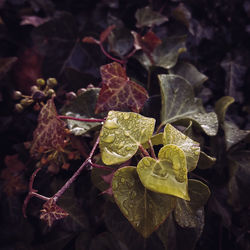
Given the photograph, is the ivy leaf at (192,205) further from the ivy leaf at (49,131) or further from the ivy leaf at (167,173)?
the ivy leaf at (49,131)

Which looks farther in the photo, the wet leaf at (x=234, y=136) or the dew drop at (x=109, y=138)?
the wet leaf at (x=234, y=136)

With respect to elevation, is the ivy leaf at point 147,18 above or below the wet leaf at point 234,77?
above

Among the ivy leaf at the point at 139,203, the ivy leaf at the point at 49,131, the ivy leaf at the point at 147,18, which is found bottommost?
the ivy leaf at the point at 49,131

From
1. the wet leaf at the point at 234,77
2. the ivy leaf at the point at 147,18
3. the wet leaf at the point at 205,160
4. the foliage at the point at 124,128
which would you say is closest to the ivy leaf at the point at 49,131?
the foliage at the point at 124,128

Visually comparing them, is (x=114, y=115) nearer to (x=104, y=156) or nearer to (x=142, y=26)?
(x=104, y=156)

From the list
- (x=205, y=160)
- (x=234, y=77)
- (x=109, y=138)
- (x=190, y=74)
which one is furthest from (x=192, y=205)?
(x=234, y=77)

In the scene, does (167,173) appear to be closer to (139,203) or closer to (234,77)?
(139,203)
